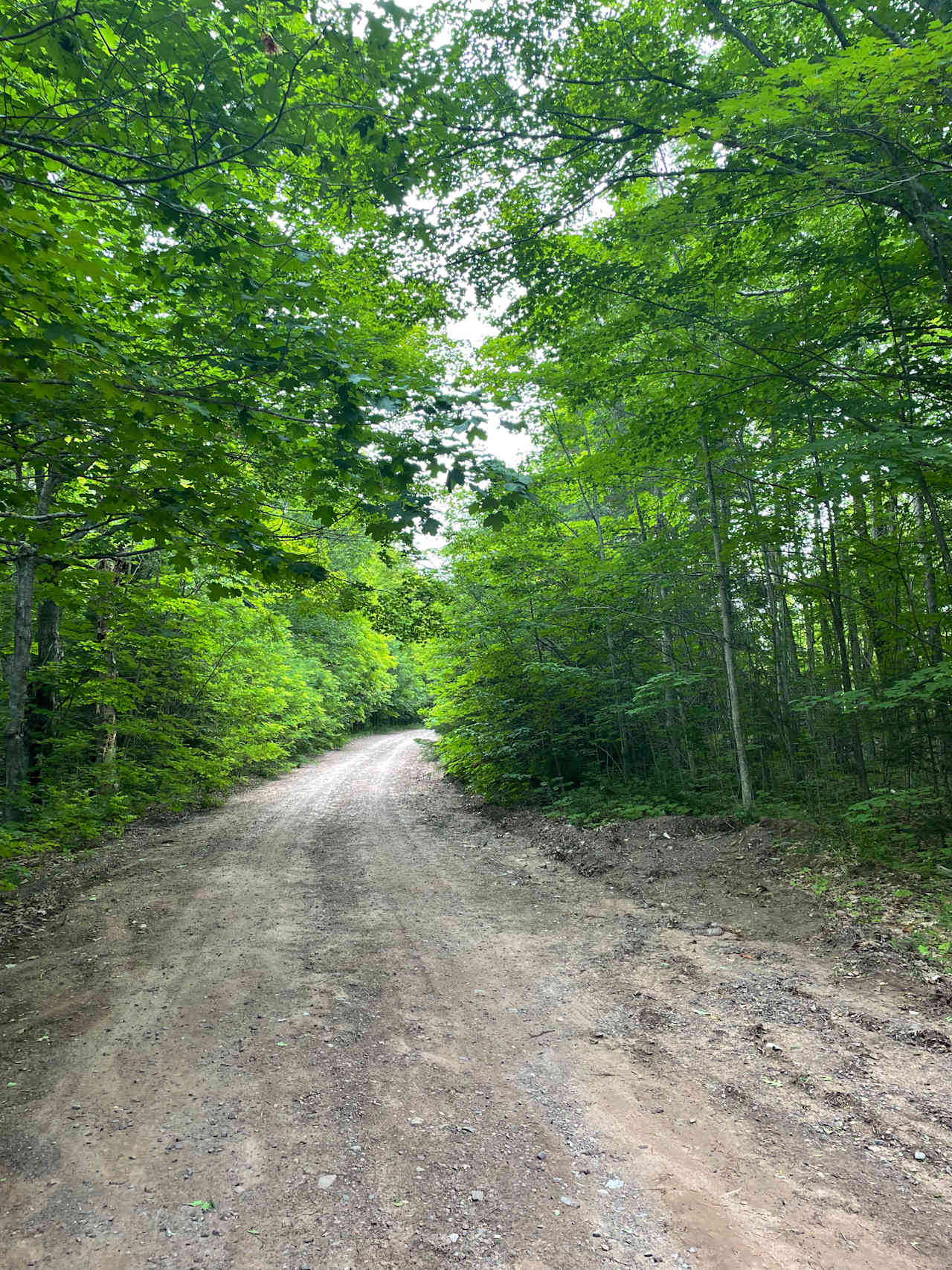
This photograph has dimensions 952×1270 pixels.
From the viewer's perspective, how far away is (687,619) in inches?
423

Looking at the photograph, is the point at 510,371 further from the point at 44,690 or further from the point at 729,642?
the point at 44,690

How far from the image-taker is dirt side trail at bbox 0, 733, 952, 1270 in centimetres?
236

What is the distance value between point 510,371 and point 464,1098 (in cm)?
981

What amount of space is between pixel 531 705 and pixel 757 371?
6.44m

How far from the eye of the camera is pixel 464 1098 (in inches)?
126

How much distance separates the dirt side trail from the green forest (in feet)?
8.39

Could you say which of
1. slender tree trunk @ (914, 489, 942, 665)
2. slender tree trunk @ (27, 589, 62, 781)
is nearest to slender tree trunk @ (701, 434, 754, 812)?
slender tree trunk @ (914, 489, 942, 665)

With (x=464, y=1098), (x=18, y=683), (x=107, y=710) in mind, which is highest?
(x=18, y=683)

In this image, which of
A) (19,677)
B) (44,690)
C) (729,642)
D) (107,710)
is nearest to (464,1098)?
(729,642)

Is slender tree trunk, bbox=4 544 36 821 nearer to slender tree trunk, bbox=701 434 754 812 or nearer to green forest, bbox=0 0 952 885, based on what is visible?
green forest, bbox=0 0 952 885

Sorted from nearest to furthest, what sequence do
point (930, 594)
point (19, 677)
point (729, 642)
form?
point (930, 594) → point (729, 642) → point (19, 677)

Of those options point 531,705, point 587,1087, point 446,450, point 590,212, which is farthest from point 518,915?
point 590,212

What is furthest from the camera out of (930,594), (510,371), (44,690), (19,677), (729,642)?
(44,690)

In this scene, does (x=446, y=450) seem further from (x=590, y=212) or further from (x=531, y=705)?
(x=531, y=705)
